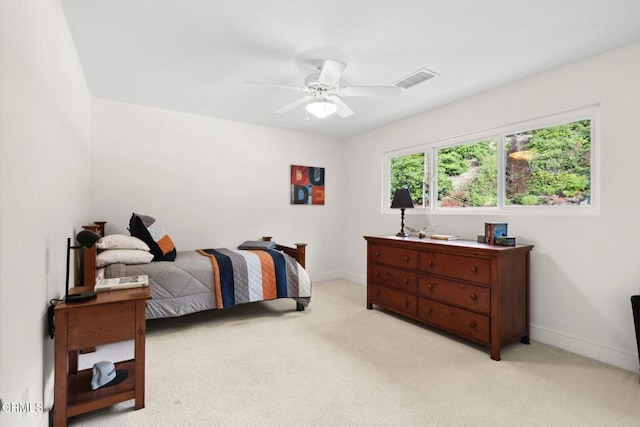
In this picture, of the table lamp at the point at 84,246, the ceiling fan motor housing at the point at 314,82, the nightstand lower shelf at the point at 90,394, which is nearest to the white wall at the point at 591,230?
the ceiling fan motor housing at the point at 314,82

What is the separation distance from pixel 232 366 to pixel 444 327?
1.88 metres

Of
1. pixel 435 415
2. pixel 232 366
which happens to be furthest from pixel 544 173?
pixel 232 366

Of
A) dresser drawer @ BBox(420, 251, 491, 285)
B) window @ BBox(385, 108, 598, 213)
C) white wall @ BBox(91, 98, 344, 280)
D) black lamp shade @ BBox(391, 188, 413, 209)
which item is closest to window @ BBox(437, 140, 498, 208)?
window @ BBox(385, 108, 598, 213)

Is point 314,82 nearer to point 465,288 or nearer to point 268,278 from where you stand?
point 268,278

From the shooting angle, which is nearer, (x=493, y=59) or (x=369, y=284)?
(x=493, y=59)

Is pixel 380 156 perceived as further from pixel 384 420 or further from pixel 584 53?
pixel 384 420

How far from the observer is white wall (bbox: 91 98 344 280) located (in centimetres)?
375

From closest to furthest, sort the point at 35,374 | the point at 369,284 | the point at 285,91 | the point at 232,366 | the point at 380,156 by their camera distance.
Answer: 1. the point at 35,374
2. the point at 232,366
3. the point at 285,91
4. the point at 369,284
5. the point at 380,156

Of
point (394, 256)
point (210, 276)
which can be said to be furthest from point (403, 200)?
point (210, 276)

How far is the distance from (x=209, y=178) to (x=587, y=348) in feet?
14.0

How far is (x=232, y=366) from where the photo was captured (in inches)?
93.2

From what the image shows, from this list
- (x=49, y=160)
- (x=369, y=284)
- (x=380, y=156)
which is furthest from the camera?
(x=380, y=156)

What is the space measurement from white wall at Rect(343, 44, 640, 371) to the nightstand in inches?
123

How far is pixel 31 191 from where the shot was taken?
4.60 feet
